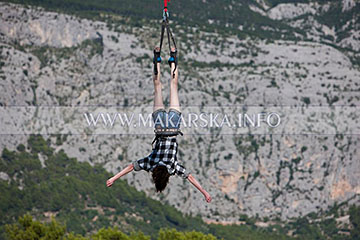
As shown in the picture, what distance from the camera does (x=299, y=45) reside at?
13850 cm

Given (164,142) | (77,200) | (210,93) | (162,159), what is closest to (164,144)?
(164,142)

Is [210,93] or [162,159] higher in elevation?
[162,159]

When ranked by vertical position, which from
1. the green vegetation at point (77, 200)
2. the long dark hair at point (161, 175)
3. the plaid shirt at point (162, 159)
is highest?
the plaid shirt at point (162, 159)

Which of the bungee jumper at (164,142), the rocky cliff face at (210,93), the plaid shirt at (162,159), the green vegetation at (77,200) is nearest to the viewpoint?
the bungee jumper at (164,142)

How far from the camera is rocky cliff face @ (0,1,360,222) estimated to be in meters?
116

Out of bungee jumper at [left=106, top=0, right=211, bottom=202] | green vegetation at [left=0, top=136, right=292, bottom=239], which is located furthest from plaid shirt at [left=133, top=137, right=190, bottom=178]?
green vegetation at [left=0, top=136, right=292, bottom=239]

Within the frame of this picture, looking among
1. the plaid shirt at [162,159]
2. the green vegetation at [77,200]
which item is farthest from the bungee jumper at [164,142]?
the green vegetation at [77,200]

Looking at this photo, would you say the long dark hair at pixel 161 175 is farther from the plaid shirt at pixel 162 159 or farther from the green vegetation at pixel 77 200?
the green vegetation at pixel 77 200

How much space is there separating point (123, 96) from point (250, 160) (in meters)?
20.0

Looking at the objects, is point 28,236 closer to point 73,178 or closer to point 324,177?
point 73,178

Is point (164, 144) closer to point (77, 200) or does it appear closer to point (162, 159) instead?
point (162, 159)

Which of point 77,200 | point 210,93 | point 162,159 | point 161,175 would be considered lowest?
point 77,200

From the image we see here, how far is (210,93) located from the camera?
12300 centimetres

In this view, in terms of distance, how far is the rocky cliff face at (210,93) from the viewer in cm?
11631
